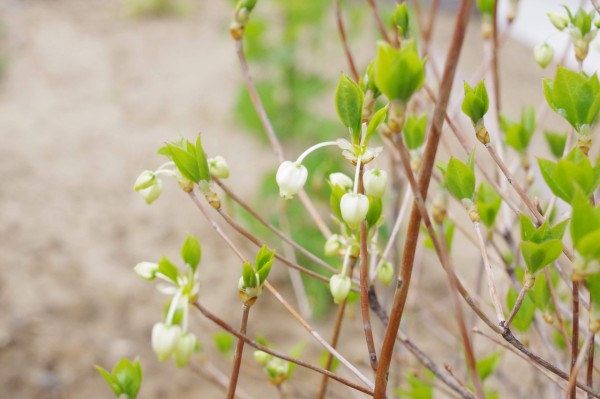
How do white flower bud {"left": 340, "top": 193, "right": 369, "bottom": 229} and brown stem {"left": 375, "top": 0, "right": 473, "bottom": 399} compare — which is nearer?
brown stem {"left": 375, "top": 0, "right": 473, "bottom": 399}

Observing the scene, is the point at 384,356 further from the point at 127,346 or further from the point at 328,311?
the point at 328,311

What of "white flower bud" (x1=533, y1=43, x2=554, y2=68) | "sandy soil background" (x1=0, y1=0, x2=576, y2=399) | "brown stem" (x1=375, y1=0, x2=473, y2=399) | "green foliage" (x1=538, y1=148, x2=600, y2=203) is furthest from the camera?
"sandy soil background" (x1=0, y1=0, x2=576, y2=399)

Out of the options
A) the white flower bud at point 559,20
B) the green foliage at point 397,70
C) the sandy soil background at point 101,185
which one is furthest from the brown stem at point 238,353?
the sandy soil background at point 101,185

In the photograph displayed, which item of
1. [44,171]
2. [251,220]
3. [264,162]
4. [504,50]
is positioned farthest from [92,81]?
[504,50]

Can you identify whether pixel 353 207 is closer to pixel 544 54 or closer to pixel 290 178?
pixel 290 178

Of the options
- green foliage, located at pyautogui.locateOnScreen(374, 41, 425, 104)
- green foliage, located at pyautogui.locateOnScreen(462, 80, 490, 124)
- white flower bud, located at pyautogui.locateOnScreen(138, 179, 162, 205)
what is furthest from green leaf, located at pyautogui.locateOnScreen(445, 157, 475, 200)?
white flower bud, located at pyautogui.locateOnScreen(138, 179, 162, 205)

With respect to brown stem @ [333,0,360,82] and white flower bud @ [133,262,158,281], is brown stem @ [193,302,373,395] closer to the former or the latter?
white flower bud @ [133,262,158,281]
